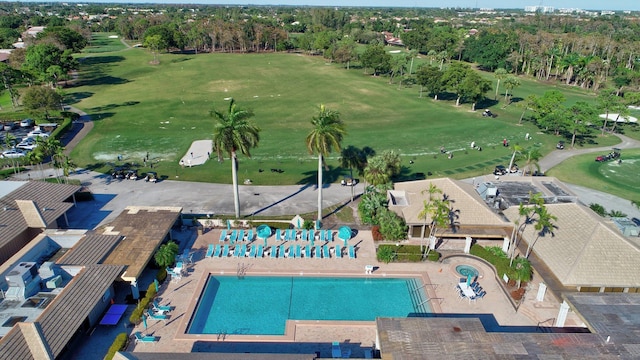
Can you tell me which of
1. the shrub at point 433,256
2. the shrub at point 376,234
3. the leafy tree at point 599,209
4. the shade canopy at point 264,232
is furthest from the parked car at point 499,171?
the shade canopy at point 264,232

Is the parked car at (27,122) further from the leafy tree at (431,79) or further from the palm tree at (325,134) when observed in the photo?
the leafy tree at (431,79)

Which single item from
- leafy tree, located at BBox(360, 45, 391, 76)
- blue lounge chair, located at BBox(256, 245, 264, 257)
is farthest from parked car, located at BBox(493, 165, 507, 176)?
leafy tree, located at BBox(360, 45, 391, 76)

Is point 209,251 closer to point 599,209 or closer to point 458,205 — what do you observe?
point 458,205

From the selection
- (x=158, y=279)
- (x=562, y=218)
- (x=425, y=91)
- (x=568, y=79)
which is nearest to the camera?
(x=158, y=279)

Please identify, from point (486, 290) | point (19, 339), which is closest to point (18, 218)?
point (19, 339)

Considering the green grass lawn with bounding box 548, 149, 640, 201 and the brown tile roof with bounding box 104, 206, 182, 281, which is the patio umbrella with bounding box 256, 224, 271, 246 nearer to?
the brown tile roof with bounding box 104, 206, 182, 281

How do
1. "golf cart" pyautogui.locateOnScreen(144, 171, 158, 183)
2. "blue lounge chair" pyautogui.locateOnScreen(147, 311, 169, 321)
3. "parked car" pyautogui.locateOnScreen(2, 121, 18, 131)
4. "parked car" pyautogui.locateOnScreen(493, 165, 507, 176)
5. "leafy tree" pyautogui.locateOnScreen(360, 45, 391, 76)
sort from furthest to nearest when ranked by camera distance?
1. "leafy tree" pyautogui.locateOnScreen(360, 45, 391, 76)
2. "parked car" pyautogui.locateOnScreen(2, 121, 18, 131)
3. "parked car" pyautogui.locateOnScreen(493, 165, 507, 176)
4. "golf cart" pyautogui.locateOnScreen(144, 171, 158, 183)
5. "blue lounge chair" pyautogui.locateOnScreen(147, 311, 169, 321)

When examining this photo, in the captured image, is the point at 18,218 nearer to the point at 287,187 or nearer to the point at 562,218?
the point at 287,187

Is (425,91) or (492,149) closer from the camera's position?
(492,149)
